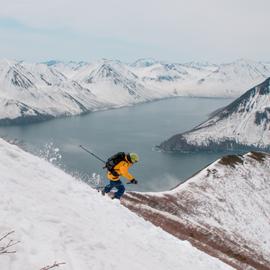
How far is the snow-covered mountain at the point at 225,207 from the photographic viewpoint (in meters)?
46.9

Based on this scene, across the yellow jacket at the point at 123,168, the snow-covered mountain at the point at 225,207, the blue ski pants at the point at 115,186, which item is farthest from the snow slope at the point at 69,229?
the snow-covered mountain at the point at 225,207

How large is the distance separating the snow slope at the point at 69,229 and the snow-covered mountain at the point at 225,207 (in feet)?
66.4

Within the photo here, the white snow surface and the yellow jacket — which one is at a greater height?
the yellow jacket

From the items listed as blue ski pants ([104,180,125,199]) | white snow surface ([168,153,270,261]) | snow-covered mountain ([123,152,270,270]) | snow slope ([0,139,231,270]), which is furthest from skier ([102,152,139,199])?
white snow surface ([168,153,270,261])

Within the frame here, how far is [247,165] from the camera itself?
91.7 metres

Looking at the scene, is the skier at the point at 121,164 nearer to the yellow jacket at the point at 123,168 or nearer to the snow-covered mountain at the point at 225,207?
the yellow jacket at the point at 123,168

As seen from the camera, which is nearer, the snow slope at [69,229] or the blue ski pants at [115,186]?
the snow slope at [69,229]

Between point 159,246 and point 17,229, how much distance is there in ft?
22.9

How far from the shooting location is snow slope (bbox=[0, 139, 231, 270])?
11523 mm

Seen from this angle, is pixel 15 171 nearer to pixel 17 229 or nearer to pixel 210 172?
pixel 17 229

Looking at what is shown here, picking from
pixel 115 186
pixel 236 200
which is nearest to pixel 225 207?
pixel 236 200

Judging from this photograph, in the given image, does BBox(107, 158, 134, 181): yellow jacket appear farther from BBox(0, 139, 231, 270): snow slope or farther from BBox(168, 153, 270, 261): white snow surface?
BBox(168, 153, 270, 261): white snow surface

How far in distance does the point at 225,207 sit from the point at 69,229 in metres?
60.8

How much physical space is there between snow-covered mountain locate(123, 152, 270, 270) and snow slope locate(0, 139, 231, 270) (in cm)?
2024
